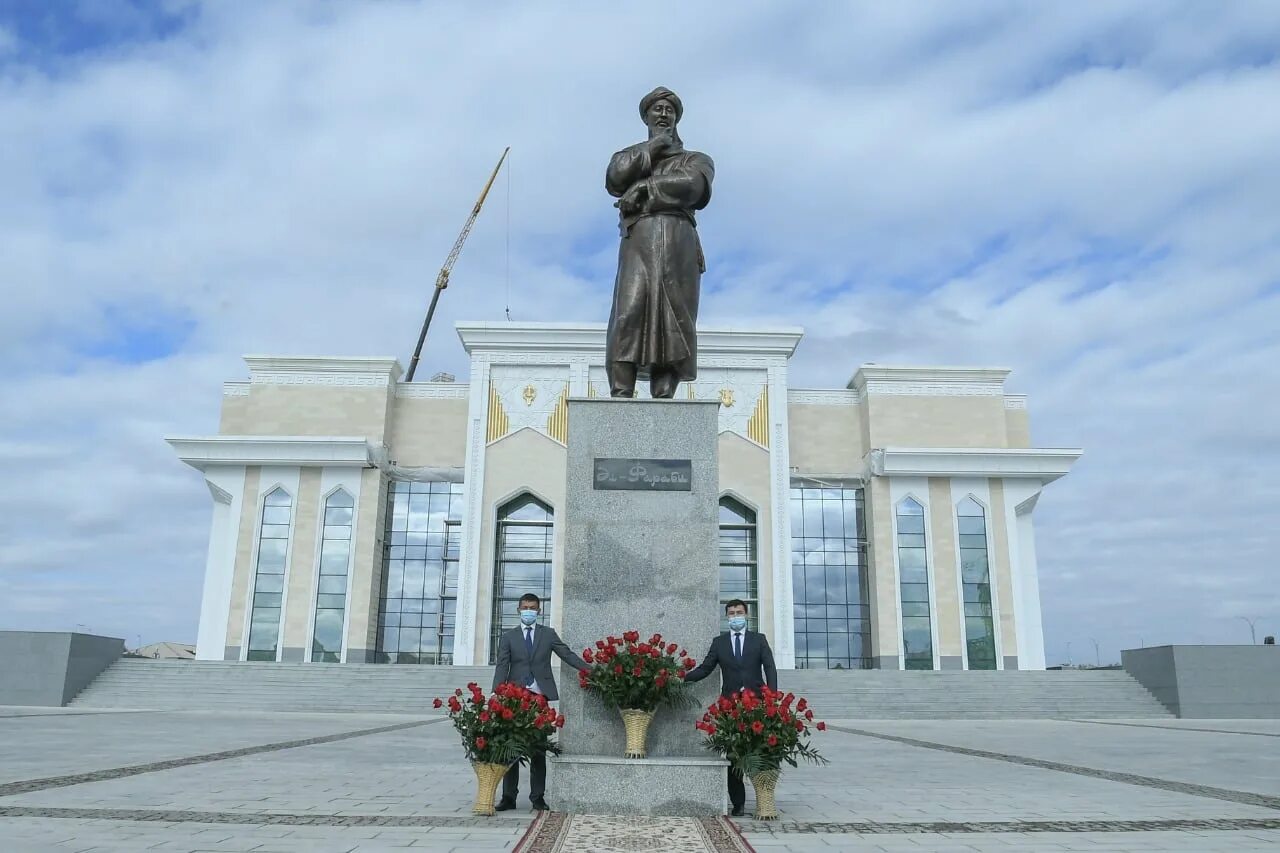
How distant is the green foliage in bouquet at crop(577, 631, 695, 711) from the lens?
6.78 meters

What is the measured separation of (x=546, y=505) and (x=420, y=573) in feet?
17.2

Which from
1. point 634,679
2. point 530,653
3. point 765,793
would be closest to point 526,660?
point 530,653

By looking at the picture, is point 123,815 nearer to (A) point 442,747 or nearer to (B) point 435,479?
(A) point 442,747

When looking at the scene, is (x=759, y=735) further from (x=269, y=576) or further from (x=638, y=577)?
(x=269, y=576)

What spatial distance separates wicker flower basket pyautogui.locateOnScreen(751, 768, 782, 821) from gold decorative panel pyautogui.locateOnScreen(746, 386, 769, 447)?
27238 millimetres

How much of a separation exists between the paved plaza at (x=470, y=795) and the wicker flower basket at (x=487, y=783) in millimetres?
145

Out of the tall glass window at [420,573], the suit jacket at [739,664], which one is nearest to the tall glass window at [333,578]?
the tall glass window at [420,573]

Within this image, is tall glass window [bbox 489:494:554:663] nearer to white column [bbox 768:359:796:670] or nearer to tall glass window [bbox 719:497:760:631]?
tall glass window [bbox 719:497:760:631]

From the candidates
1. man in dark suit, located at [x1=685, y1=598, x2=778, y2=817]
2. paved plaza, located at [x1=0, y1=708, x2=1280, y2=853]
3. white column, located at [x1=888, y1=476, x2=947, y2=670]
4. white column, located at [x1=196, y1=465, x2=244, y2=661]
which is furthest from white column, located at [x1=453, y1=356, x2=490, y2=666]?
man in dark suit, located at [x1=685, y1=598, x2=778, y2=817]

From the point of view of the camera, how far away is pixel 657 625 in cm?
730

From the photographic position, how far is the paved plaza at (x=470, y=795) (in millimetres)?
5867

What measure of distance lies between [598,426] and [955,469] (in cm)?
2790

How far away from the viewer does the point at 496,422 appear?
33.8 meters

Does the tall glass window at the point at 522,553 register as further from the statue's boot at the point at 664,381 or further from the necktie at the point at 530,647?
the necktie at the point at 530,647
